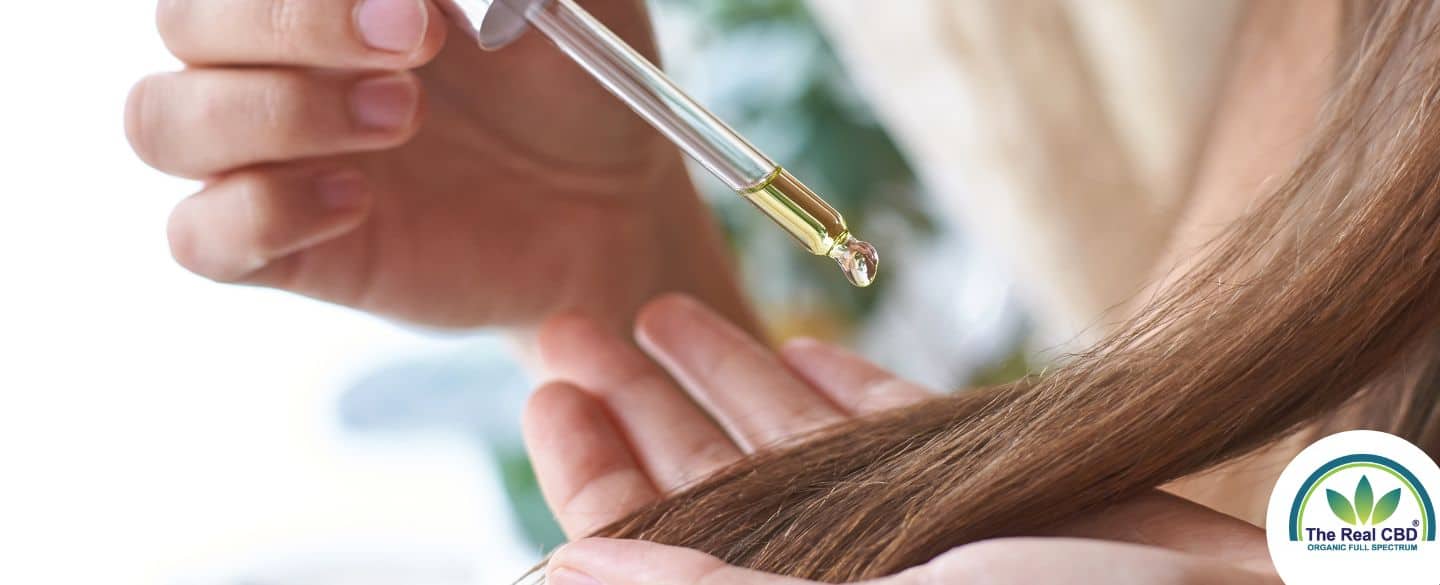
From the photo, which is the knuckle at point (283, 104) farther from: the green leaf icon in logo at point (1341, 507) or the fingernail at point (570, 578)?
the green leaf icon in logo at point (1341, 507)

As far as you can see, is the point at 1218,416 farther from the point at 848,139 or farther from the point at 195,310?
the point at 848,139

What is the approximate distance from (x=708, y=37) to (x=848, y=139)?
22 cm

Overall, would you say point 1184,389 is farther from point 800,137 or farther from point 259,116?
point 800,137

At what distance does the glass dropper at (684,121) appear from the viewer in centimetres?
41

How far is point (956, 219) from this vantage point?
1.26 metres

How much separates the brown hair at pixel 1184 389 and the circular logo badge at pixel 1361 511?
30 mm

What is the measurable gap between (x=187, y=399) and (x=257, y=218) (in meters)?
0.15

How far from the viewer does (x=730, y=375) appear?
0.68 meters

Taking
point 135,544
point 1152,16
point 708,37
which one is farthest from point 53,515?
point 708,37

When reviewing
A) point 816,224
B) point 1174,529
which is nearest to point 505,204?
point 816,224

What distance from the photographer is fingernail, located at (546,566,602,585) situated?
0.39 metres

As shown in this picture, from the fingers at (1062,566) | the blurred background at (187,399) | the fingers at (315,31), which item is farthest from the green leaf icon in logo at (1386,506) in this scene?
the blurred background at (187,399)

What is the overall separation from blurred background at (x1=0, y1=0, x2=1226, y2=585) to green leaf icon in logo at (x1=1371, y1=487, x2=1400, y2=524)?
547 millimetres

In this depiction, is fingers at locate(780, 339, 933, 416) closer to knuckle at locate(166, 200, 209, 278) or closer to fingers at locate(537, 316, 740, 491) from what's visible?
fingers at locate(537, 316, 740, 491)
